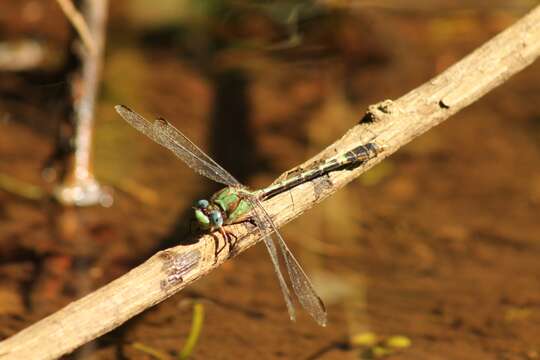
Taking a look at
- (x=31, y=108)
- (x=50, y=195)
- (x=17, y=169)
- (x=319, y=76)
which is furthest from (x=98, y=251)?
(x=319, y=76)

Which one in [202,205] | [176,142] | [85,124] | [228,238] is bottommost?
[228,238]

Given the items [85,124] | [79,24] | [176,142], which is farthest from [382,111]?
[85,124]

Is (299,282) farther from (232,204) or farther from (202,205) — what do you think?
(202,205)

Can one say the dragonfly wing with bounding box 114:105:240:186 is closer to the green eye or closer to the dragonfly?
the dragonfly

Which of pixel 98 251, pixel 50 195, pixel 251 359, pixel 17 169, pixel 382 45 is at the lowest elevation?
pixel 251 359

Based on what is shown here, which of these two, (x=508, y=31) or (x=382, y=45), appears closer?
(x=508, y=31)

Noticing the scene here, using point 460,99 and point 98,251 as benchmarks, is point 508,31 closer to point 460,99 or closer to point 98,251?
point 460,99

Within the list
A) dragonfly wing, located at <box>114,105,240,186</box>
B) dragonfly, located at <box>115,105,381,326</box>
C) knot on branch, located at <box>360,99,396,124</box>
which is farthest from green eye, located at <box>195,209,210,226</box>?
knot on branch, located at <box>360,99,396,124</box>
